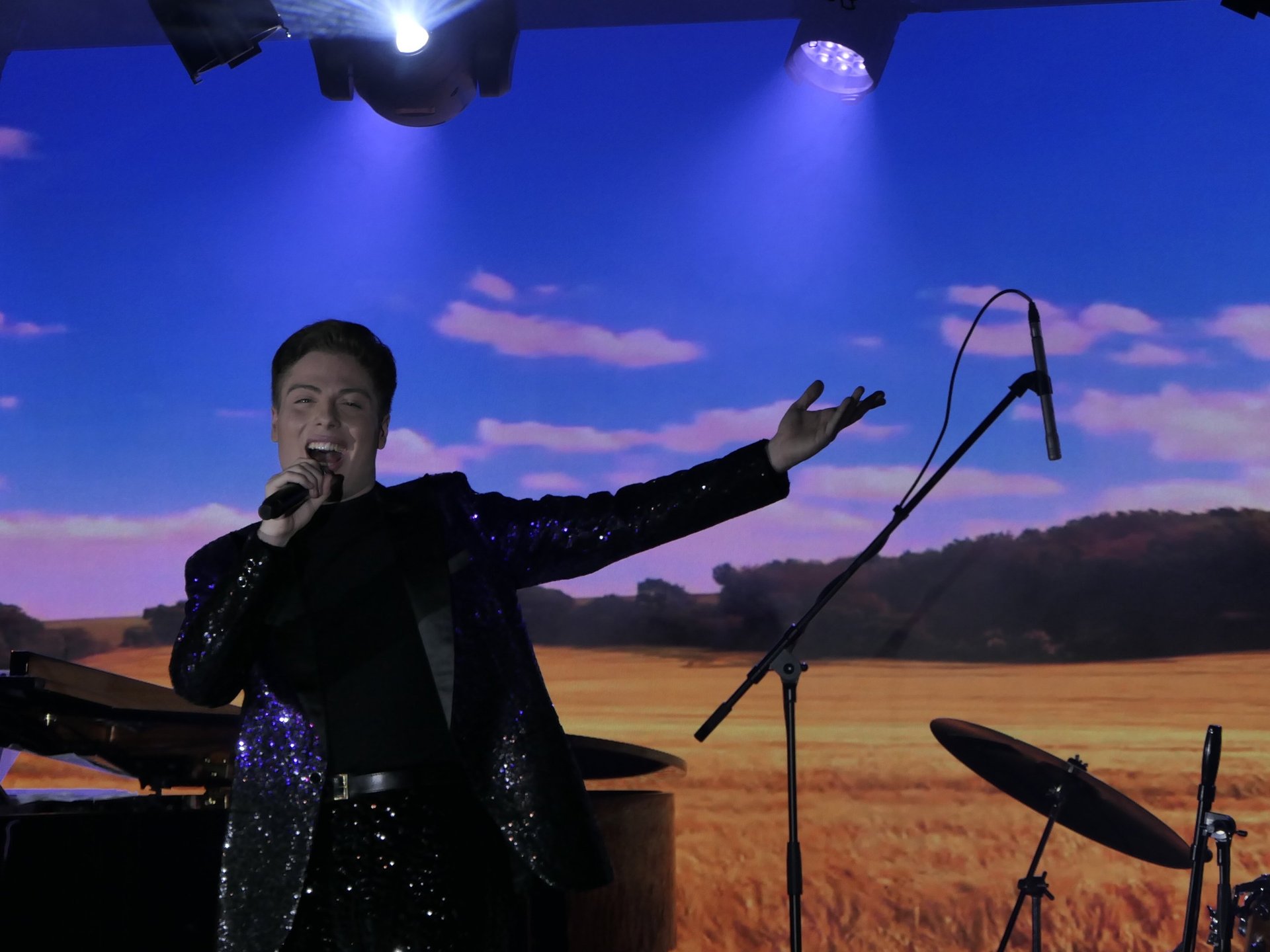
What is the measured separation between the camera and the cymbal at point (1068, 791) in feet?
8.12

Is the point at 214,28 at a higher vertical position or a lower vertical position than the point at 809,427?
higher

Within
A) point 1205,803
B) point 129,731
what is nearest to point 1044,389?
point 1205,803

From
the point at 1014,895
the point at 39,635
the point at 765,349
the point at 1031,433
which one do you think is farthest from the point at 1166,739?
the point at 39,635

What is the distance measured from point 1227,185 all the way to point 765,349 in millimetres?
1484

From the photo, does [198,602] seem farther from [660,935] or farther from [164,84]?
[164,84]

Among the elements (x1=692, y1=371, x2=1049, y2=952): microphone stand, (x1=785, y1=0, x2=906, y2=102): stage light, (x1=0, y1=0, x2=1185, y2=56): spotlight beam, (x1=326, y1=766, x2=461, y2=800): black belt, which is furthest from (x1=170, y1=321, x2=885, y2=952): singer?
(x1=0, y1=0, x2=1185, y2=56): spotlight beam

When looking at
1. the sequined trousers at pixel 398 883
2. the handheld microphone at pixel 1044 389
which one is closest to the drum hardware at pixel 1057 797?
the handheld microphone at pixel 1044 389

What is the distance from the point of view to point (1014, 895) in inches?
133

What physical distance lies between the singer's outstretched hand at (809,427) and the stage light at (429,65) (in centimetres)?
224

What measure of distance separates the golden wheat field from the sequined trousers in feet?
7.56

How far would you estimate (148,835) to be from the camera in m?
2.21

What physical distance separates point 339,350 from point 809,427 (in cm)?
63

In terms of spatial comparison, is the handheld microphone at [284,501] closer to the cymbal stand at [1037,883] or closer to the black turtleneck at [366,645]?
the black turtleneck at [366,645]

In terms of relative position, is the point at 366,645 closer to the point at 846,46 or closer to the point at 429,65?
the point at 429,65
